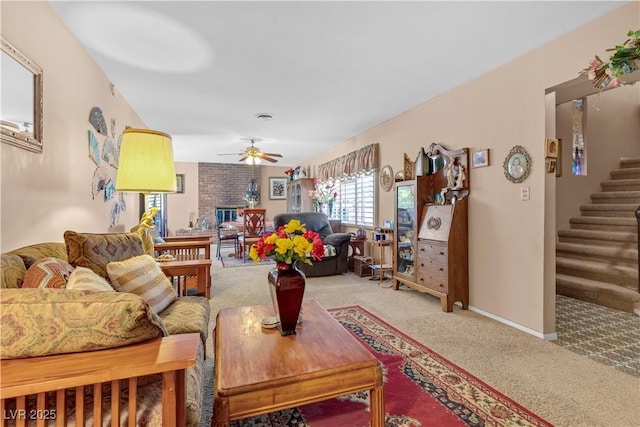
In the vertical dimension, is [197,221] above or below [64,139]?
below

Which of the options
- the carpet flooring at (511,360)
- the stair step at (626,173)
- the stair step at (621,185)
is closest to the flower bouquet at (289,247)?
the carpet flooring at (511,360)

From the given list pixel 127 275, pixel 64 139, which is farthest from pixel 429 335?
pixel 64 139

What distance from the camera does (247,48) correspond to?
2572mm

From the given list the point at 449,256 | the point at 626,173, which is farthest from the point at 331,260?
the point at 626,173

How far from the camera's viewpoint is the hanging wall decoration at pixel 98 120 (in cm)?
269

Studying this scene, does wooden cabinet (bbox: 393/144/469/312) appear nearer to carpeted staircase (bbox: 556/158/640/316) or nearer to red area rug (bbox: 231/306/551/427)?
red area rug (bbox: 231/306/551/427)

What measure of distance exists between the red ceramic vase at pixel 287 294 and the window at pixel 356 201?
12.0ft

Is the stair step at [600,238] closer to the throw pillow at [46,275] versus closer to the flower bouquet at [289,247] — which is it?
the flower bouquet at [289,247]

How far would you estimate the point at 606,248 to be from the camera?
151 inches

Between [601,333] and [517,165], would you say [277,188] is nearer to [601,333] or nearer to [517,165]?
[517,165]

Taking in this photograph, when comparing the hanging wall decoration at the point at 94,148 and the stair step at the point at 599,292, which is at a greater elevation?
the hanging wall decoration at the point at 94,148

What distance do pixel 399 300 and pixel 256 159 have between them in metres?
3.87

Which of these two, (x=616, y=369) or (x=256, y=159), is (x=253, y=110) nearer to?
(x=256, y=159)

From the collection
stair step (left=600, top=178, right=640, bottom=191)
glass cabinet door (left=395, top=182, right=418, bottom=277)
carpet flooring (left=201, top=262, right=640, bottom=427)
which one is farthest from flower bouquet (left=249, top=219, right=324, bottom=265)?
stair step (left=600, top=178, right=640, bottom=191)
